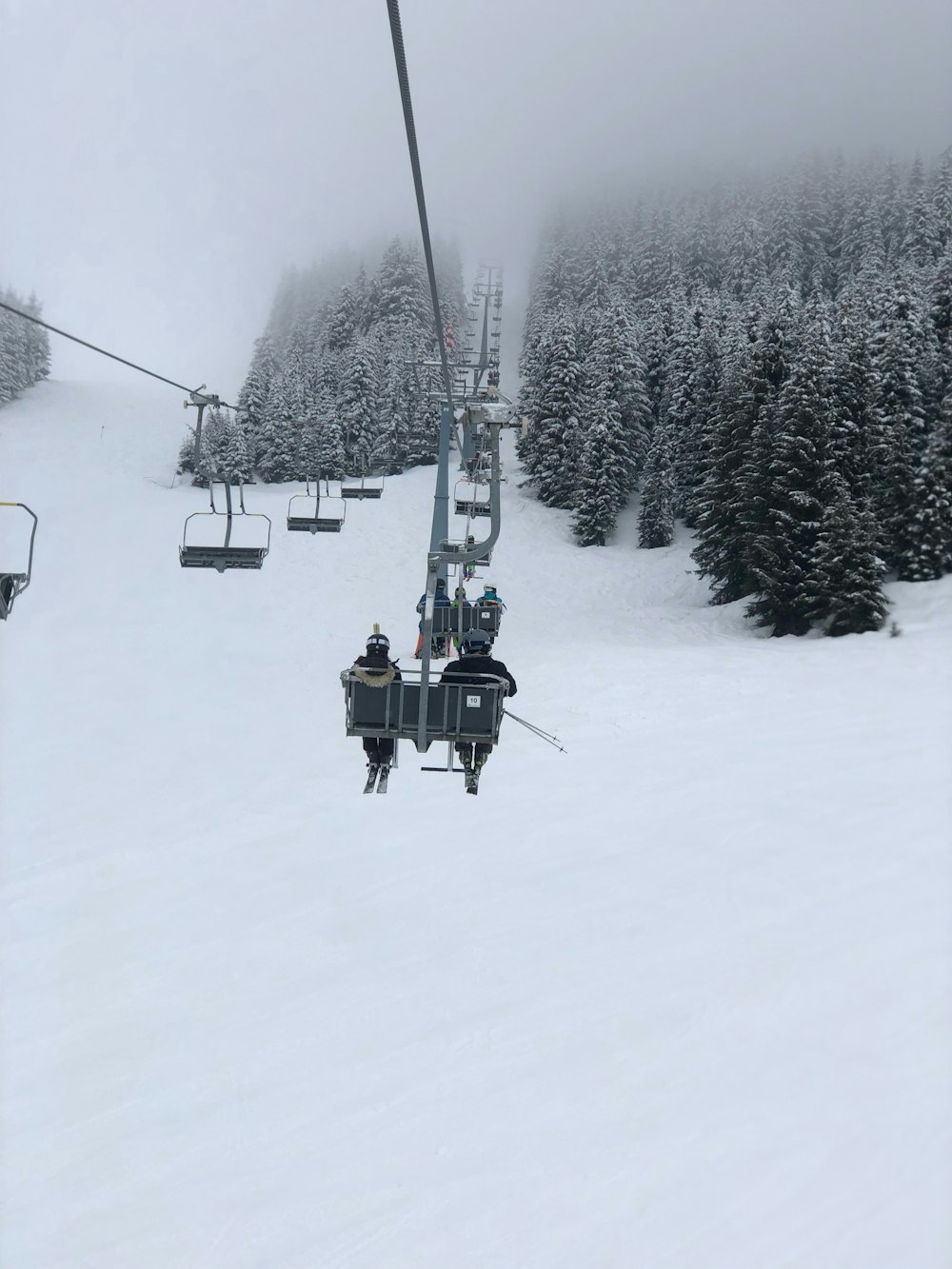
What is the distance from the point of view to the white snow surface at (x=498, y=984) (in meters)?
9.57

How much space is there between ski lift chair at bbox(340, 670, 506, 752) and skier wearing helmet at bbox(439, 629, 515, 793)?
10cm

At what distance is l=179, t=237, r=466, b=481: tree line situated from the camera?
6081 centimetres

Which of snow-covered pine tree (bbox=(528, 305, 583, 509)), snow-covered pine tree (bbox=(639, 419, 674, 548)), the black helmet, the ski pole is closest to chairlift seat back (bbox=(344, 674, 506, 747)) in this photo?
the ski pole

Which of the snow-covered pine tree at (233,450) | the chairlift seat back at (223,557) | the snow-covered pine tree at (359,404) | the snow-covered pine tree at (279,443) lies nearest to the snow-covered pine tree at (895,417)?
the chairlift seat back at (223,557)

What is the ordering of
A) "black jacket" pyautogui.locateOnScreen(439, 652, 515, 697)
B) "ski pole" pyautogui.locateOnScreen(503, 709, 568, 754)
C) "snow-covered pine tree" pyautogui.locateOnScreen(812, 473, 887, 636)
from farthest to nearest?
"snow-covered pine tree" pyautogui.locateOnScreen(812, 473, 887, 636), "ski pole" pyautogui.locateOnScreen(503, 709, 568, 754), "black jacket" pyautogui.locateOnScreen(439, 652, 515, 697)

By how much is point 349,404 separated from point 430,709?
56134 mm

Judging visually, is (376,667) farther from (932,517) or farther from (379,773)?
(932,517)

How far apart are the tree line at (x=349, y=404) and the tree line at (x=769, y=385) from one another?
8724 mm

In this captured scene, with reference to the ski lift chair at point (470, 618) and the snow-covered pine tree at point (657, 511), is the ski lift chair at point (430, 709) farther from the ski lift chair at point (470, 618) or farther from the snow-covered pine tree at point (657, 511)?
the snow-covered pine tree at point (657, 511)

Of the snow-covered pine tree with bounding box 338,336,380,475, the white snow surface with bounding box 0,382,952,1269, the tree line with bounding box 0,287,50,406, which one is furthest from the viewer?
the tree line with bounding box 0,287,50,406

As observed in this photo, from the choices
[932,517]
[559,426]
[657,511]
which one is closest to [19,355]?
[559,426]

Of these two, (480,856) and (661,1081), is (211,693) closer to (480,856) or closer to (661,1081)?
(480,856)

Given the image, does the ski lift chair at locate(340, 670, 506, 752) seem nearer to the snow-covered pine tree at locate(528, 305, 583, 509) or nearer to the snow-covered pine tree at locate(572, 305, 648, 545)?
the snow-covered pine tree at locate(572, 305, 648, 545)

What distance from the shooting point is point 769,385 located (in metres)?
34.1
